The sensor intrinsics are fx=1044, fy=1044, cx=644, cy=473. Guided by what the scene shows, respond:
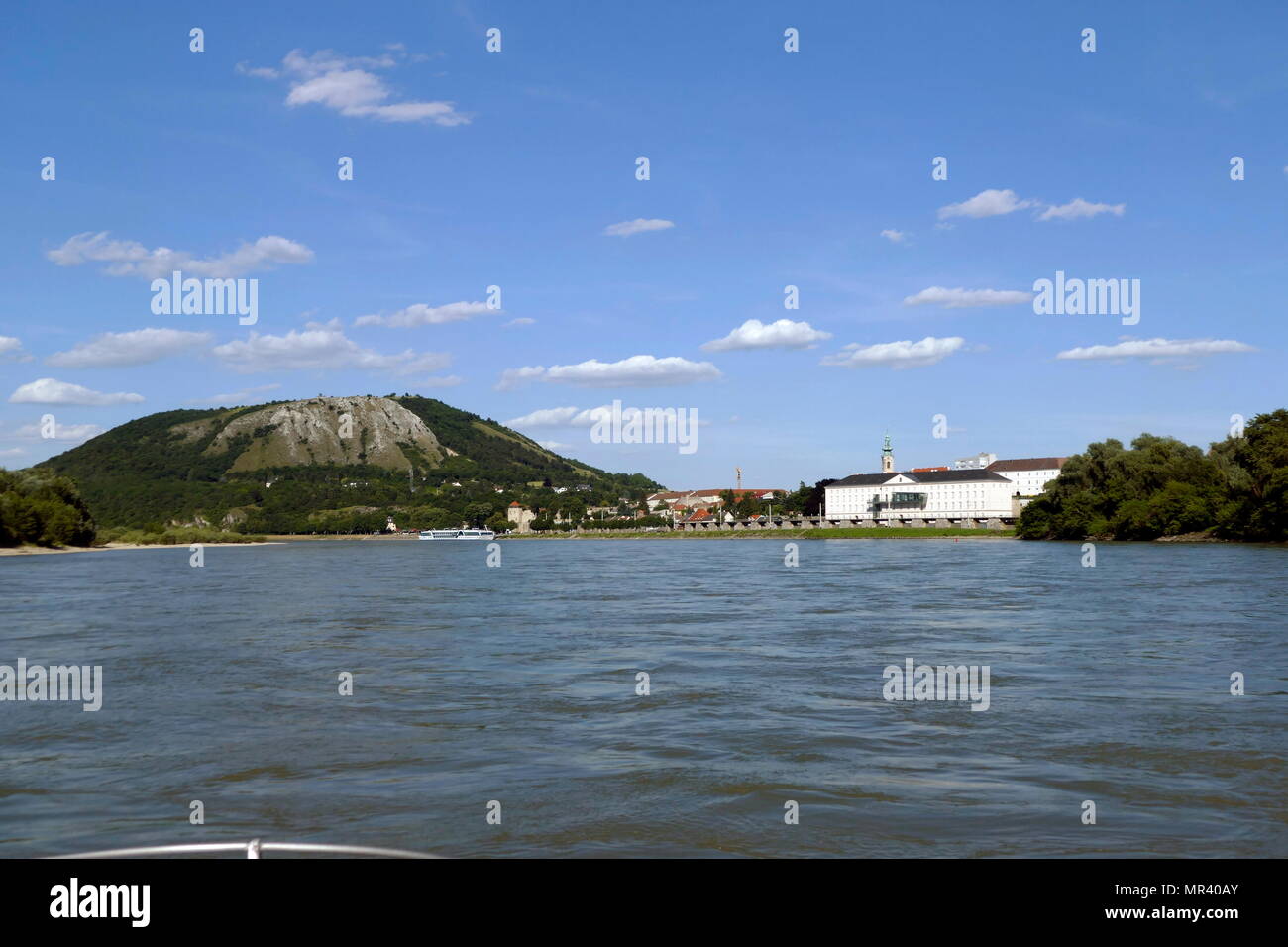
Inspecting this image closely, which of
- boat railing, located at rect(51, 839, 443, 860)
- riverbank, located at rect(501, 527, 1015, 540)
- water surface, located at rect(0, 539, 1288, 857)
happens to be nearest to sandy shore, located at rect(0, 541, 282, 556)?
water surface, located at rect(0, 539, 1288, 857)

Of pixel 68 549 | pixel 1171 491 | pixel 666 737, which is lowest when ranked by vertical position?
pixel 68 549

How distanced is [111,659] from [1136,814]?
19.0 meters

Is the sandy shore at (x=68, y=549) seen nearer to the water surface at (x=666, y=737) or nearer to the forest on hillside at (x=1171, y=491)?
the water surface at (x=666, y=737)

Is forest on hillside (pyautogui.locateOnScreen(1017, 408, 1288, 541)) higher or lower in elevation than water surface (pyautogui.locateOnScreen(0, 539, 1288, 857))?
higher

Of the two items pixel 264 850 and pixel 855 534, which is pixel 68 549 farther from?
pixel 264 850

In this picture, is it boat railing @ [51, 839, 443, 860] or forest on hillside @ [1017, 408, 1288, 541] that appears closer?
boat railing @ [51, 839, 443, 860]

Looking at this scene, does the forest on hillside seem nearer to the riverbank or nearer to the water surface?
the riverbank

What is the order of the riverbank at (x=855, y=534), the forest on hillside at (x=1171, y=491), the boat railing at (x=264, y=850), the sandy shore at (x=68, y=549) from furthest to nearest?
the riverbank at (x=855, y=534), the sandy shore at (x=68, y=549), the forest on hillside at (x=1171, y=491), the boat railing at (x=264, y=850)

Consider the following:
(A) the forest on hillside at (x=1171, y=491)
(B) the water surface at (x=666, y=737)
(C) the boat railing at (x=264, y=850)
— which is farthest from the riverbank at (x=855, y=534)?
(C) the boat railing at (x=264, y=850)

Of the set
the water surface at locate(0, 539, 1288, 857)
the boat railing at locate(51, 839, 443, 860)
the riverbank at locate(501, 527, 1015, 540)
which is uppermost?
the boat railing at locate(51, 839, 443, 860)

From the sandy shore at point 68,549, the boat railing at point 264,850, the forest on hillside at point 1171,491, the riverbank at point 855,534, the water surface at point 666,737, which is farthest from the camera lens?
the riverbank at point 855,534

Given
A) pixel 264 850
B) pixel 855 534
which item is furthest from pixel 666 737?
pixel 855 534

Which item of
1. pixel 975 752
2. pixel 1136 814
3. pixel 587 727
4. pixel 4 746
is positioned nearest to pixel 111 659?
pixel 4 746
